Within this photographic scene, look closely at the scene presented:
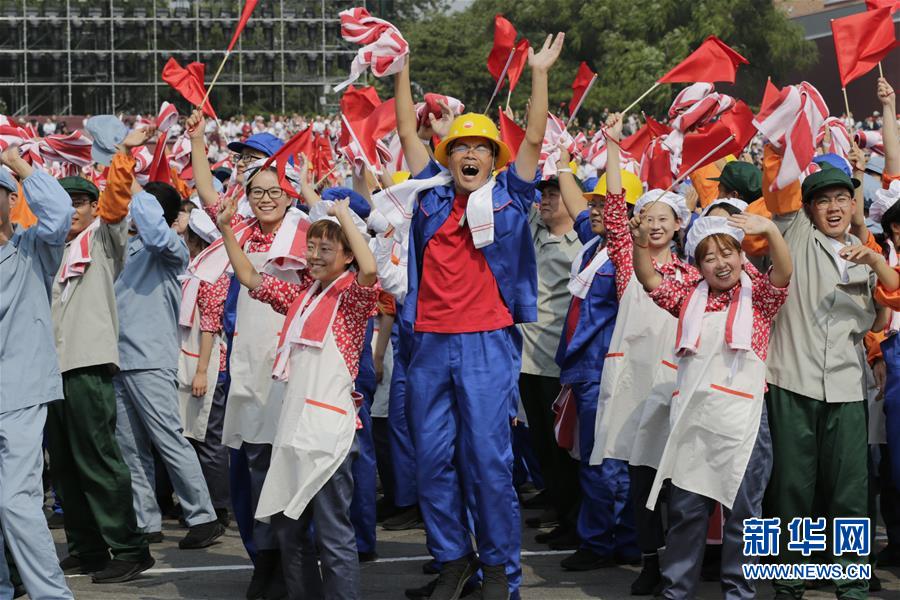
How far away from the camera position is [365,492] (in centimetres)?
727

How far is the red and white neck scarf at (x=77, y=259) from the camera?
707 centimetres

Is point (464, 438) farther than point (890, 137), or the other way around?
point (890, 137)

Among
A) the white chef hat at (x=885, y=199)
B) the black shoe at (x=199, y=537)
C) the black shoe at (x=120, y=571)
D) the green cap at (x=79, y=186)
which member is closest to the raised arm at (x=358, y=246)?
the green cap at (x=79, y=186)

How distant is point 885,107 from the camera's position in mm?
7473

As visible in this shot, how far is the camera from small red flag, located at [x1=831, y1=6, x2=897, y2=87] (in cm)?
760

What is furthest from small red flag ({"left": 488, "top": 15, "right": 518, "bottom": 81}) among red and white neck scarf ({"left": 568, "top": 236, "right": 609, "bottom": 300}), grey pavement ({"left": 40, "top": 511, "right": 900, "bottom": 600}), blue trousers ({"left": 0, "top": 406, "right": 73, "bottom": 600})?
blue trousers ({"left": 0, "top": 406, "right": 73, "bottom": 600})

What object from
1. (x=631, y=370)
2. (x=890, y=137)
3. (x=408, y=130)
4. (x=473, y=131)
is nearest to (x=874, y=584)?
(x=631, y=370)

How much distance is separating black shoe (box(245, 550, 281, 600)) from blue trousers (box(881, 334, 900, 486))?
2.96 meters

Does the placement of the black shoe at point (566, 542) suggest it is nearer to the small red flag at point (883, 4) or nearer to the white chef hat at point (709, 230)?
the white chef hat at point (709, 230)

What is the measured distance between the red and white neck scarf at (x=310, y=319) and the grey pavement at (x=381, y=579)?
136 centimetres

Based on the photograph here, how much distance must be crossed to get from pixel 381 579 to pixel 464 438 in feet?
4.14

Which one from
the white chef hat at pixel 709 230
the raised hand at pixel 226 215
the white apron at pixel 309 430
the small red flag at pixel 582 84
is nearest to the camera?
the white apron at pixel 309 430

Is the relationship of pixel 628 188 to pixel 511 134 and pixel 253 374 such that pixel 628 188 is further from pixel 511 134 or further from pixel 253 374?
pixel 253 374

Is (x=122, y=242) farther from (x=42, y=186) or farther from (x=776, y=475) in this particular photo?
(x=776, y=475)
